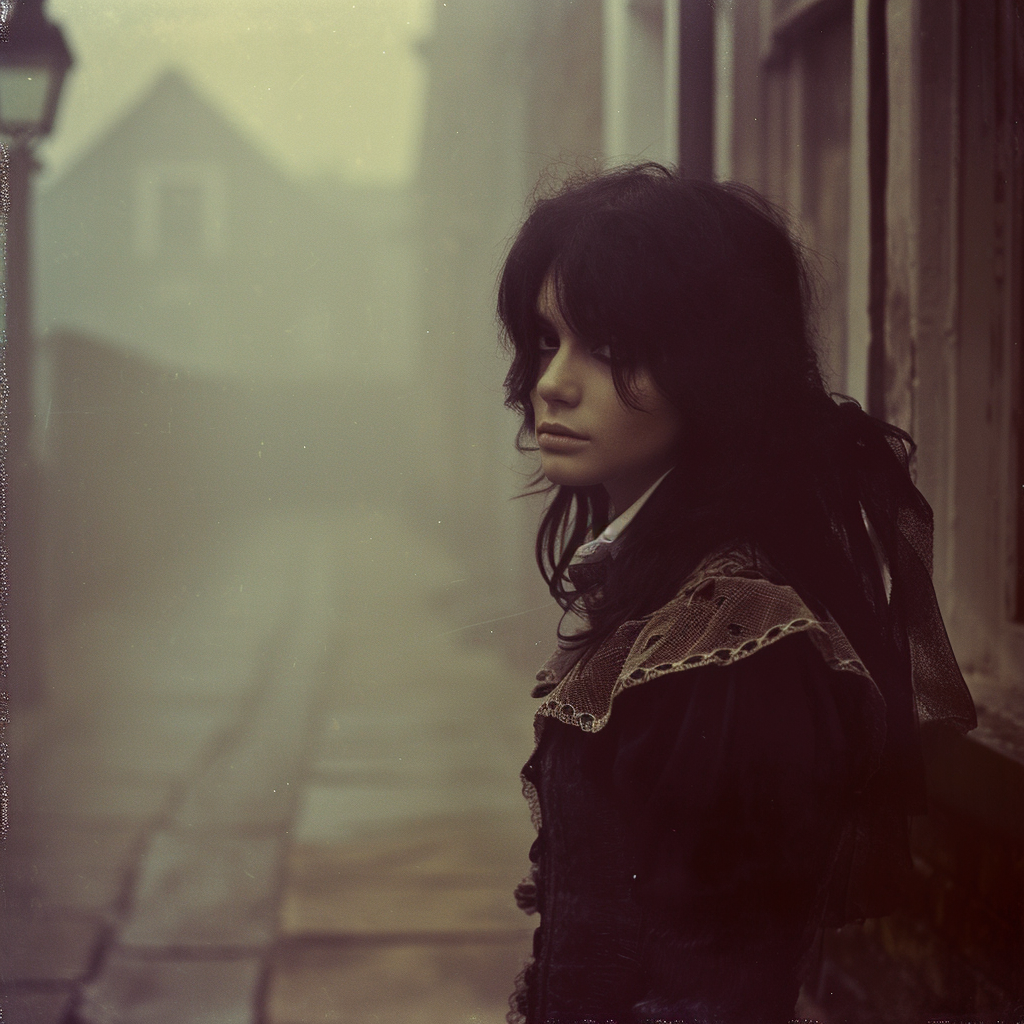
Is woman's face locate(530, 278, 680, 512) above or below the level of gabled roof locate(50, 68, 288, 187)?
below

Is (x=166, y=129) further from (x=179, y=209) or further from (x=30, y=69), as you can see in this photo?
(x=30, y=69)

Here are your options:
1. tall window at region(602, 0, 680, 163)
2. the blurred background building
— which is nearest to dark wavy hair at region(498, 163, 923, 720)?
the blurred background building

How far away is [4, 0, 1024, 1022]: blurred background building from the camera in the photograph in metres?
1.97

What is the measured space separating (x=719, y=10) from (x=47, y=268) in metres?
1.71

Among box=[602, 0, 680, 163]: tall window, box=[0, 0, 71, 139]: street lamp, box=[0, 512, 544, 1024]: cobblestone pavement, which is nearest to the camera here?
box=[0, 0, 71, 139]: street lamp

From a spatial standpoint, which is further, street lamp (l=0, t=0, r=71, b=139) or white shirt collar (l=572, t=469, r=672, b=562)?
street lamp (l=0, t=0, r=71, b=139)

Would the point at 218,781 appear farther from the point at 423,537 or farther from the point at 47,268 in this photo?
the point at 47,268

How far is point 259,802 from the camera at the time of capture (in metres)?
2.50

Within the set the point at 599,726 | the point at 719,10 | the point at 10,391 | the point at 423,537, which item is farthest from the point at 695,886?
the point at 719,10

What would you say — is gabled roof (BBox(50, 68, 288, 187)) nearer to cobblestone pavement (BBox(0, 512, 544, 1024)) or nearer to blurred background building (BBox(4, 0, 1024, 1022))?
blurred background building (BBox(4, 0, 1024, 1022))

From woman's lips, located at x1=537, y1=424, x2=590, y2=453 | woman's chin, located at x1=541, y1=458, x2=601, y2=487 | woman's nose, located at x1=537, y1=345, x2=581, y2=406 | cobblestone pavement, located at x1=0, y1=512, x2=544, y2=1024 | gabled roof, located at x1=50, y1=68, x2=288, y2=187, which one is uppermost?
gabled roof, located at x1=50, y1=68, x2=288, y2=187

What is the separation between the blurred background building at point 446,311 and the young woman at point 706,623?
29.6 inches

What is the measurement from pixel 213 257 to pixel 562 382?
4.57 ft

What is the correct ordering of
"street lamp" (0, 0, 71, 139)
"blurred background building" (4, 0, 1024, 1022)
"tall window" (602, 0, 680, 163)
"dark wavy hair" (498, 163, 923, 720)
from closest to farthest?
"dark wavy hair" (498, 163, 923, 720), "street lamp" (0, 0, 71, 139), "blurred background building" (4, 0, 1024, 1022), "tall window" (602, 0, 680, 163)
